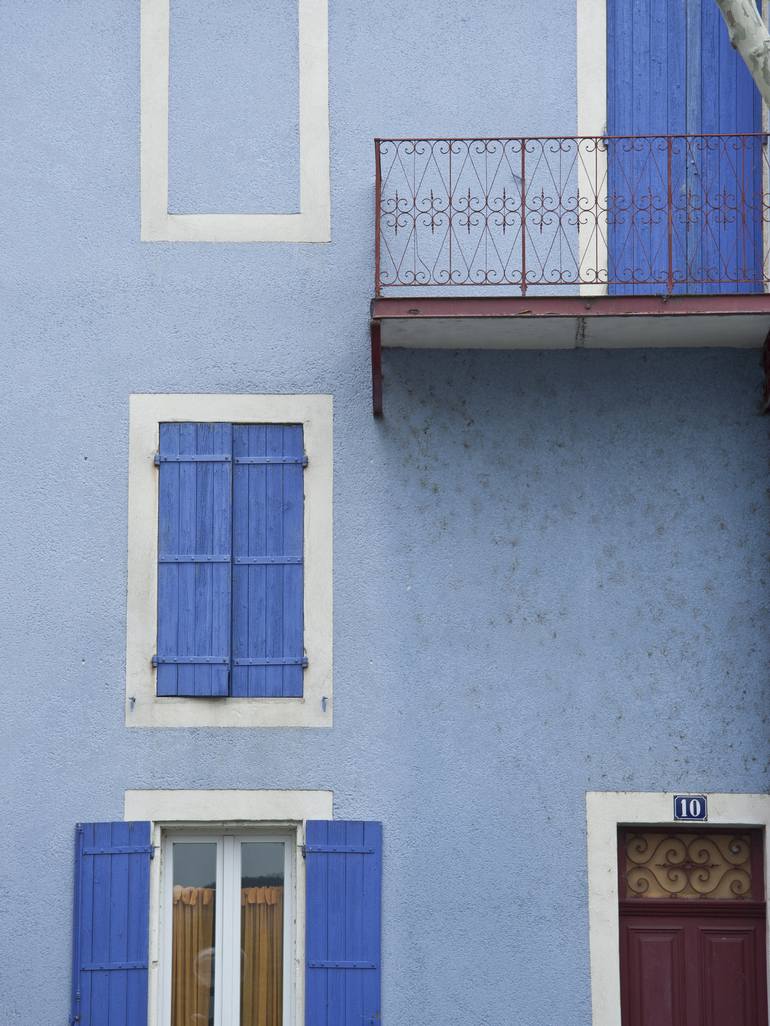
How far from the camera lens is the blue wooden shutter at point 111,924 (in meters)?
10.7

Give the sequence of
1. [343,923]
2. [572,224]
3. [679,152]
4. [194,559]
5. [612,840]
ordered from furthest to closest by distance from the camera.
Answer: [679,152] < [572,224] < [194,559] < [612,840] < [343,923]

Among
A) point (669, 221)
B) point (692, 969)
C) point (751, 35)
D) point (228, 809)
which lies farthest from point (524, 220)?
point (692, 969)

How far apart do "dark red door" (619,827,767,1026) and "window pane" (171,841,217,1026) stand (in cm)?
253

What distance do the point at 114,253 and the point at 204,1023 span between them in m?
4.81

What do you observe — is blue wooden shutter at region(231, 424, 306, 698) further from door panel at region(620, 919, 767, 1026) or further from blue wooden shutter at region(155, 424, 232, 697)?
door panel at region(620, 919, 767, 1026)

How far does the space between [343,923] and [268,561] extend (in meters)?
2.24

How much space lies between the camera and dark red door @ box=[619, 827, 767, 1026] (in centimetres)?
1091

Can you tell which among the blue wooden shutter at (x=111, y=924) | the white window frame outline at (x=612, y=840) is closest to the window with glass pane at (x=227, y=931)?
the blue wooden shutter at (x=111, y=924)

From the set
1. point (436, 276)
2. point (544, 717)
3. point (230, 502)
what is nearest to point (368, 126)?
point (436, 276)

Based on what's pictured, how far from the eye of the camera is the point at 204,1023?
10.9m

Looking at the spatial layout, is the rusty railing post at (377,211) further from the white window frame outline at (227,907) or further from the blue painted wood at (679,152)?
the white window frame outline at (227,907)

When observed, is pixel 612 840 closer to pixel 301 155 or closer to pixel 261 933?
pixel 261 933

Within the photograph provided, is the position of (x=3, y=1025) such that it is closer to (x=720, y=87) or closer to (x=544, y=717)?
(x=544, y=717)

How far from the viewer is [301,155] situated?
37.1ft
